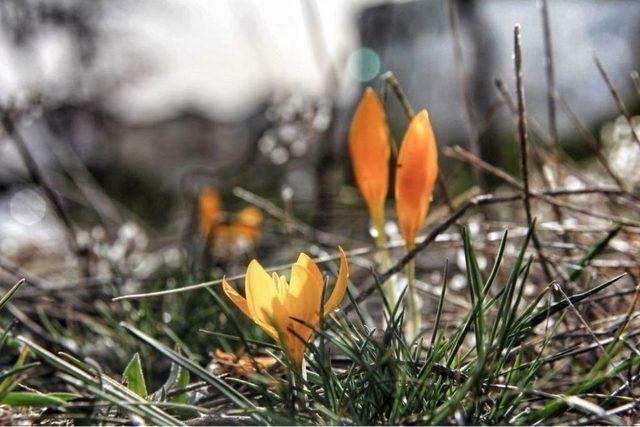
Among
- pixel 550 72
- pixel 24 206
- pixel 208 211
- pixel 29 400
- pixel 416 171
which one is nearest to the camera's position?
pixel 29 400

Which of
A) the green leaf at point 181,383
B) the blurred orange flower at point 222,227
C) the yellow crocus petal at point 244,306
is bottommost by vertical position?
the blurred orange flower at point 222,227

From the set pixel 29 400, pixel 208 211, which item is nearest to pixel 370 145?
pixel 29 400

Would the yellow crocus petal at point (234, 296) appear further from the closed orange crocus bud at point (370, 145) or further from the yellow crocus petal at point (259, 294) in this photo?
the closed orange crocus bud at point (370, 145)

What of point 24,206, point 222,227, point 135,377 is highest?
point 135,377

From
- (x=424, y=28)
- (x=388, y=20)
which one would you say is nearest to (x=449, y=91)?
(x=424, y=28)

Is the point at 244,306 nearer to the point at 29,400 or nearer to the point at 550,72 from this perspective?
the point at 29,400

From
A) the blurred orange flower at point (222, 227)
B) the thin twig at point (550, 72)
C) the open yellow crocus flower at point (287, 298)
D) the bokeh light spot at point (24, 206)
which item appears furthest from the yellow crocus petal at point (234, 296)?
A: the bokeh light spot at point (24, 206)

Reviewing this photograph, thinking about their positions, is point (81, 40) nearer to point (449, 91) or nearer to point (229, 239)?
point (449, 91)
